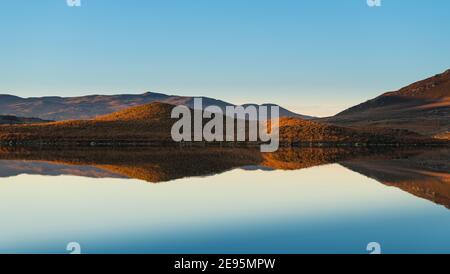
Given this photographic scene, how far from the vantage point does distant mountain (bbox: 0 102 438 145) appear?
8381 cm

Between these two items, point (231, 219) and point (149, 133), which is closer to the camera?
point (231, 219)

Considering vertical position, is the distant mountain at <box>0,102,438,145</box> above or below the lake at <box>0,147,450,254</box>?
above

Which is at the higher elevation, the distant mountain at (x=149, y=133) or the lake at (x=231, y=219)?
the distant mountain at (x=149, y=133)

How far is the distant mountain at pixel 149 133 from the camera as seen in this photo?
3300 inches

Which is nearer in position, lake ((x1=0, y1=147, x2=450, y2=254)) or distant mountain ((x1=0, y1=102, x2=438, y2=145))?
lake ((x1=0, y1=147, x2=450, y2=254))

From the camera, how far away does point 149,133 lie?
308 ft

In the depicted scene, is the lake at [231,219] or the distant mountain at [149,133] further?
the distant mountain at [149,133]

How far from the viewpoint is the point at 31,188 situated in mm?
24266

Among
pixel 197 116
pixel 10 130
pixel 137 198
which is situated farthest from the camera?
pixel 197 116

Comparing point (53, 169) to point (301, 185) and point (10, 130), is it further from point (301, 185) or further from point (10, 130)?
point (10, 130)
